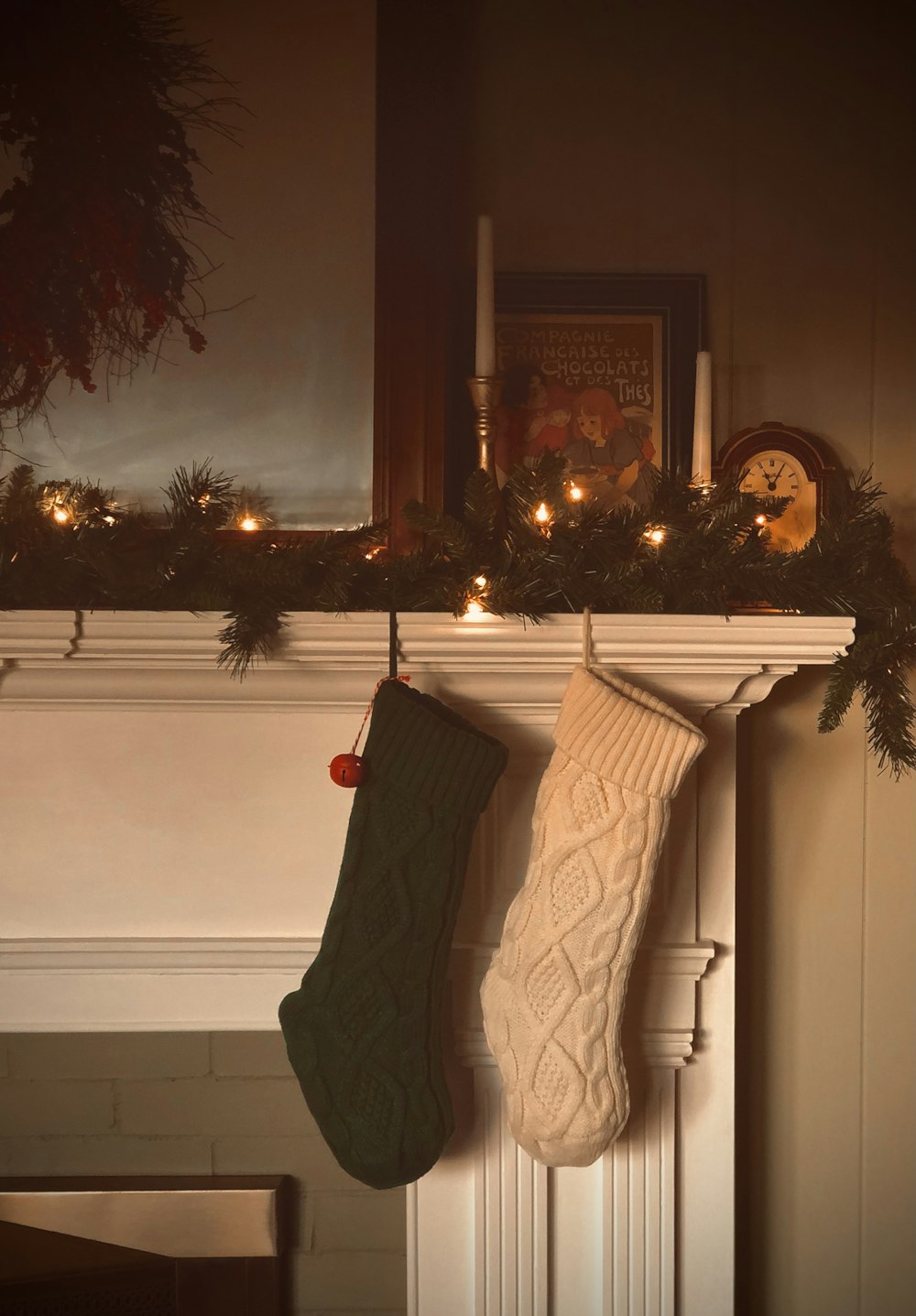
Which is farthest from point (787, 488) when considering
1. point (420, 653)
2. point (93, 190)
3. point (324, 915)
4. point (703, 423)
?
point (93, 190)

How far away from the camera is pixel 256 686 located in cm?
101

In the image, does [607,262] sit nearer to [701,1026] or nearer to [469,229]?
[469,229]

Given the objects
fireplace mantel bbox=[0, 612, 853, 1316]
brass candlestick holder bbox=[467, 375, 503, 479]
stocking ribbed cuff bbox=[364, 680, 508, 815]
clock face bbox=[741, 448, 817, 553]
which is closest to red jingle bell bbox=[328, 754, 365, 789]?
stocking ribbed cuff bbox=[364, 680, 508, 815]

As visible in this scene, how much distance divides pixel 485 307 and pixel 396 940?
68 cm

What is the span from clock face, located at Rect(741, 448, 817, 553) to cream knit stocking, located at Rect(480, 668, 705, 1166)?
15.3 inches

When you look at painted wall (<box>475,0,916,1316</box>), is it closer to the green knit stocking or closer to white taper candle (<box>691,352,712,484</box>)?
white taper candle (<box>691,352,712,484</box>)

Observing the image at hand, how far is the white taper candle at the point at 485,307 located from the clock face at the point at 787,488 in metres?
0.38

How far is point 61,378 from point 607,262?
697 mm

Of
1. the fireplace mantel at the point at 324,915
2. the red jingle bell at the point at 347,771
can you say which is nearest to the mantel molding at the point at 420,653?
the fireplace mantel at the point at 324,915

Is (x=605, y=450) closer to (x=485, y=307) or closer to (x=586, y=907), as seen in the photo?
(x=485, y=307)

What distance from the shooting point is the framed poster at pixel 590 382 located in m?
1.19

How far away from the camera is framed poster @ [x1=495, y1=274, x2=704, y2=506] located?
1.19 m

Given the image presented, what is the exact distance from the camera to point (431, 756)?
0.89 m

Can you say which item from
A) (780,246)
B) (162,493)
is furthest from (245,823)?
(780,246)
